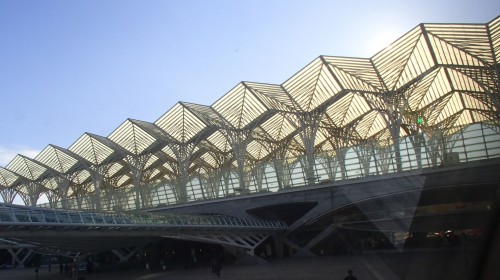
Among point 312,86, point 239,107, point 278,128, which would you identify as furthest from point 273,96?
point 278,128

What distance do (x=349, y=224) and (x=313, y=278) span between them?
12303mm

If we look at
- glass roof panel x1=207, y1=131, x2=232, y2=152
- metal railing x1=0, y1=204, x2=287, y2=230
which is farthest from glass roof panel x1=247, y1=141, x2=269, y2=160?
metal railing x1=0, y1=204, x2=287, y2=230

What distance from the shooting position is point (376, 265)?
593 inches

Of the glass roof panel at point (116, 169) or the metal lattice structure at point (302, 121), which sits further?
the glass roof panel at point (116, 169)

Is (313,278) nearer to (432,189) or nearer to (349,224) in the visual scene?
(432,189)

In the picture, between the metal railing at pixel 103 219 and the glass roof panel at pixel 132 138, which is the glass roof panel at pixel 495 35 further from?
the glass roof panel at pixel 132 138

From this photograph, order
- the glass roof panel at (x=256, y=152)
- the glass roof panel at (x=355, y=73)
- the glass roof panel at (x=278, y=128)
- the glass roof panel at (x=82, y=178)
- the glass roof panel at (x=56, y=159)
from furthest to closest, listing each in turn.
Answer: the glass roof panel at (x=82, y=178)
the glass roof panel at (x=256, y=152)
the glass roof panel at (x=56, y=159)
the glass roof panel at (x=278, y=128)
the glass roof panel at (x=355, y=73)

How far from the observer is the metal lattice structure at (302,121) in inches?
1520

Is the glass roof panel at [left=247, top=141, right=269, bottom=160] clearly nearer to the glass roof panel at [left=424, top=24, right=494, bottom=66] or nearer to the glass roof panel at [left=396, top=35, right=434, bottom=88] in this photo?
the glass roof panel at [left=396, top=35, right=434, bottom=88]

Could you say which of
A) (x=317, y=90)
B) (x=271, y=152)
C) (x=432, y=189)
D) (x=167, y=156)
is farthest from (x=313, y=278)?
(x=167, y=156)

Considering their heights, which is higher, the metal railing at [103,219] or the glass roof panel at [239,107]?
the glass roof panel at [239,107]

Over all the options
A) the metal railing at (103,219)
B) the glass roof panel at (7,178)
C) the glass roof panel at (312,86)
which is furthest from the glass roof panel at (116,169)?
the metal railing at (103,219)

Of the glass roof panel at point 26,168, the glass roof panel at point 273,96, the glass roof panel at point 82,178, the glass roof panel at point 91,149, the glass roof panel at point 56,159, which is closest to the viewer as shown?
the glass roof panel at point 273,96

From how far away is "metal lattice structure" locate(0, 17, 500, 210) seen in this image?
127 feet
